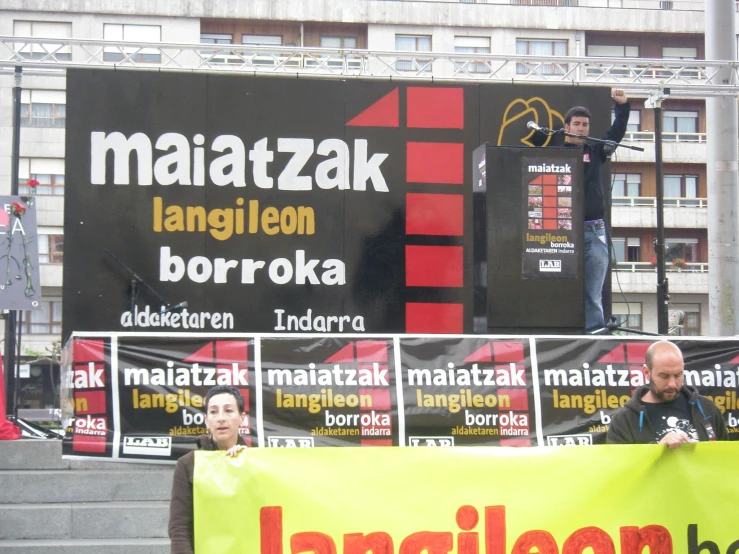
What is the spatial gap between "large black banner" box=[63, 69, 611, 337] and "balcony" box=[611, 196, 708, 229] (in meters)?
30.7

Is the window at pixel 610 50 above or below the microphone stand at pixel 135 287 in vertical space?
above

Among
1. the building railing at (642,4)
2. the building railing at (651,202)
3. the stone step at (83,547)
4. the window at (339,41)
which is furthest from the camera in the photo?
the building railing at (642,4)

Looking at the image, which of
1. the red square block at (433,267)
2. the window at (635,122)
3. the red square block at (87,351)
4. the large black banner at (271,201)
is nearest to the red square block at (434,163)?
the large black banner at (271,201)

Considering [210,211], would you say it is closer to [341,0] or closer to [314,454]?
[314,454]

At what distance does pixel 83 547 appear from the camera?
7695 millimetres

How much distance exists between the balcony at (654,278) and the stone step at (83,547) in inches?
1336

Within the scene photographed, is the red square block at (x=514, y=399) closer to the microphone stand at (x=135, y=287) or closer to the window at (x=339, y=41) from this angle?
the microphone stand at (x=135, y=287)

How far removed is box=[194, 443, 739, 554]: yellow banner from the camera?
15.5 feet

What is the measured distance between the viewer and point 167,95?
11266mm

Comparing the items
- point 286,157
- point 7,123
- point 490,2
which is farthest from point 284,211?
point 490,2

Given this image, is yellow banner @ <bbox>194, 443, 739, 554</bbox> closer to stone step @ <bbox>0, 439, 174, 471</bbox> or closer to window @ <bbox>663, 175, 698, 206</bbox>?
stone step @ <bbox>0, 439, 174, 471</bbox>

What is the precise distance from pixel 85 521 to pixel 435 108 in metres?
5.94

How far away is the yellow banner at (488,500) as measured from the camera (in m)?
4.71

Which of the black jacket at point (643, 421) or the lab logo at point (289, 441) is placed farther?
the lab logo at point (289, 441)
